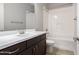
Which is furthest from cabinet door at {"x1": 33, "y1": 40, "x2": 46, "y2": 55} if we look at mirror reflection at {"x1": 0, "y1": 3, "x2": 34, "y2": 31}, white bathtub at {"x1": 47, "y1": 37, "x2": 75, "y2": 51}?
mirror reflection at {"x1": 0, "y1": 3, "x2": 34, "y2": 31}

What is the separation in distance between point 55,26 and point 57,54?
0.36 m

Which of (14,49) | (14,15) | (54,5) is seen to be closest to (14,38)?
(14,49)

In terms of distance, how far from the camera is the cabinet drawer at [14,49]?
1.05 m

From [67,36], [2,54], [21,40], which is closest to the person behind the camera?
[2,54]

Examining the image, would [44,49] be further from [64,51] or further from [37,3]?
[37,3]

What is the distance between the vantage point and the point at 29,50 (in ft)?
4.06

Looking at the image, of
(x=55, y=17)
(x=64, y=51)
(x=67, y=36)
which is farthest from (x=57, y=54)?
(x=55, y=17)

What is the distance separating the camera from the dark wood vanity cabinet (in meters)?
1.10

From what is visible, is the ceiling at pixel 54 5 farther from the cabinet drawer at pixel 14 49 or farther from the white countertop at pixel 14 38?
the cabinet drawer at pixel 14 49

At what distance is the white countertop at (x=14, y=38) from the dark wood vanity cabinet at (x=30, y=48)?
0.04 meters

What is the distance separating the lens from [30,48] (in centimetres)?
126

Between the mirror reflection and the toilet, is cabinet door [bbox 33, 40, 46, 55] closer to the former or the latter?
the toilet

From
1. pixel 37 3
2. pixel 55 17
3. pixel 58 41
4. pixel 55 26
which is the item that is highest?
pixel 37 3

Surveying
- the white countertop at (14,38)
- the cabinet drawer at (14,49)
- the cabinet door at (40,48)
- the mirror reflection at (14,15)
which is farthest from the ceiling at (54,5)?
the cabinet drawer at (14,49)
